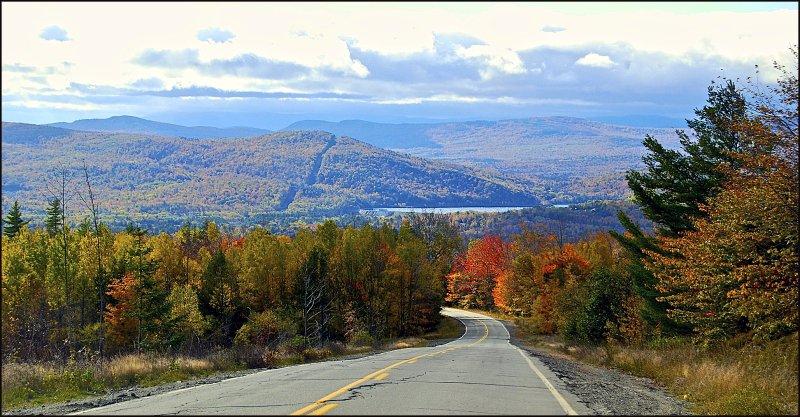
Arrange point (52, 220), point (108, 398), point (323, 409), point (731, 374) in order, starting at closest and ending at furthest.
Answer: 1. point (323, 409)
2. point (108, 398)
3. point (731, 374)
4. point (52, 220)

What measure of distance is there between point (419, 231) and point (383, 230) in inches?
1188

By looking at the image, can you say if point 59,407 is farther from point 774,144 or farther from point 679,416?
point 774,144

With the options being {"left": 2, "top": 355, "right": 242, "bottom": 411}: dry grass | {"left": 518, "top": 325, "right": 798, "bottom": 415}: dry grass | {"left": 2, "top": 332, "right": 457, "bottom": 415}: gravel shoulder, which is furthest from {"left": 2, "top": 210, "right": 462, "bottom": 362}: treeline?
{"left": 2, "top": 332, "right": 457, "bottom": 415}: gravel shoulder

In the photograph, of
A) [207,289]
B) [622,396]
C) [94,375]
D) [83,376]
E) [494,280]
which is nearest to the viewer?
[622,396]

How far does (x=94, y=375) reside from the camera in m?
16.3

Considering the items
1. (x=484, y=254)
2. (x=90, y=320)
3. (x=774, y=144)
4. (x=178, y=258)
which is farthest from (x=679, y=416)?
(x=484, y=254)

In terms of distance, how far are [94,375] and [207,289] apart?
48.6 meters

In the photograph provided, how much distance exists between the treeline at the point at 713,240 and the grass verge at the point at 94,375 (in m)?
14.3

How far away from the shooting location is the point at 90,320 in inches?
2411

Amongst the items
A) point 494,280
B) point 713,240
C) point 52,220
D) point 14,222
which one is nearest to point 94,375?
point 713,240

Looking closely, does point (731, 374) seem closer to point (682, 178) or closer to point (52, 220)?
point (682, 178)

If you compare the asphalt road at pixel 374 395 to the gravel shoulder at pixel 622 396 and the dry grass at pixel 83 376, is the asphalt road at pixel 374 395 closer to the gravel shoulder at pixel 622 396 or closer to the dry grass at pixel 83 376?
the gravel shoulder at pixel 622 396

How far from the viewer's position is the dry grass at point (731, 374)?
11.9 meters

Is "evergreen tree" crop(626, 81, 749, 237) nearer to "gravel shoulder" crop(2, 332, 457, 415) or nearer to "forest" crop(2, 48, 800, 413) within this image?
"forest" crop(2, 48, 800, 413)
